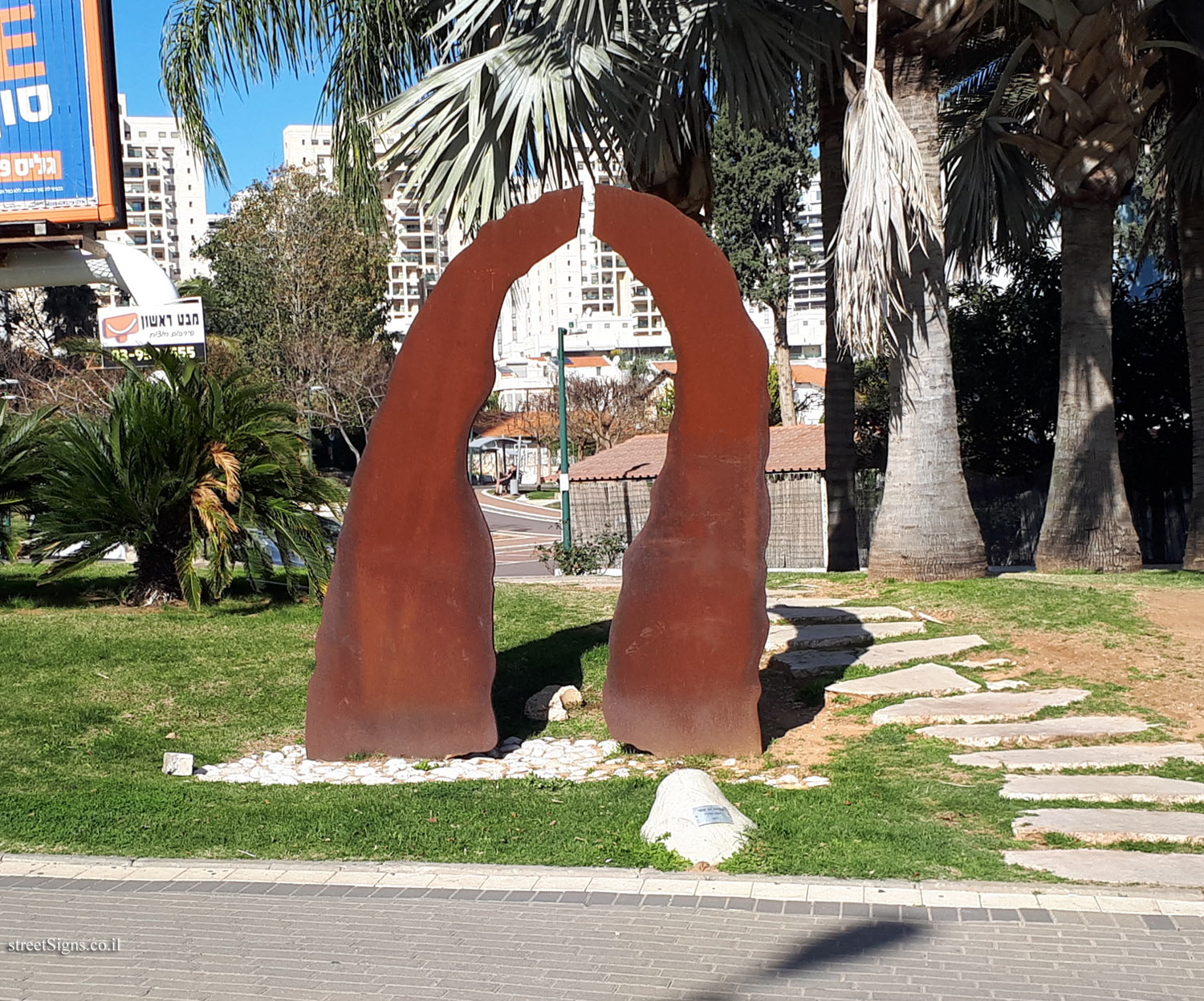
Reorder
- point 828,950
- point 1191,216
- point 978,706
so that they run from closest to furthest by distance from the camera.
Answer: point 828,950 < point 978,706 < point 1191,216

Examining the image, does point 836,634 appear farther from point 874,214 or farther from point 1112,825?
point 1112,825

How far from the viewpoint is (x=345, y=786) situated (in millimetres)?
6988

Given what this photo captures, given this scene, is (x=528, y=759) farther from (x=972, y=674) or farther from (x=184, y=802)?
(x=972, y=674)

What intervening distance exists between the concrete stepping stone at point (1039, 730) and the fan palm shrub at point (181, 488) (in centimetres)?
576

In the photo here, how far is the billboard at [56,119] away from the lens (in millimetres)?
16172

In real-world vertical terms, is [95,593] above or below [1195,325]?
below

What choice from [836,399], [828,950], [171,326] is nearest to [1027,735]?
[828,950]

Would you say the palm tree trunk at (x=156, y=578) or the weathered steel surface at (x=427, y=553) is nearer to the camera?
the weathered steel surface at (x=427, y=553)

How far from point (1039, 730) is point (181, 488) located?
7.04 metres

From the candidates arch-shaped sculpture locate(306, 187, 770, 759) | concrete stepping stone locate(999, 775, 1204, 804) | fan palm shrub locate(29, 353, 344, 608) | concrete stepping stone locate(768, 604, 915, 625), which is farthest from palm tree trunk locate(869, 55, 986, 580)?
fan palm shrub locate(29, 353, 344, 608)

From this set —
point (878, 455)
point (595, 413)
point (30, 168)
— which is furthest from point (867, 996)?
point (595, 413)

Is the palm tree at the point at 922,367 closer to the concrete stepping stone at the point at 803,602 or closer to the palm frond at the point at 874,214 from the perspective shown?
the palm frond at the point at 874,214

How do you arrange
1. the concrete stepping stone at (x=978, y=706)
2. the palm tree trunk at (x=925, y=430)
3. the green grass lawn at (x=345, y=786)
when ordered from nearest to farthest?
the green grass lawn at (x=345, y=786)
the concrete stepping stone at (x=978, y=706)
the palm tree trunk at (x=925, y=430)

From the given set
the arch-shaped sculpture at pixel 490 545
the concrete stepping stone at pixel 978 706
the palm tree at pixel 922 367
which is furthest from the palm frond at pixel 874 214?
the concrete stepping stone at pixel 978 706
